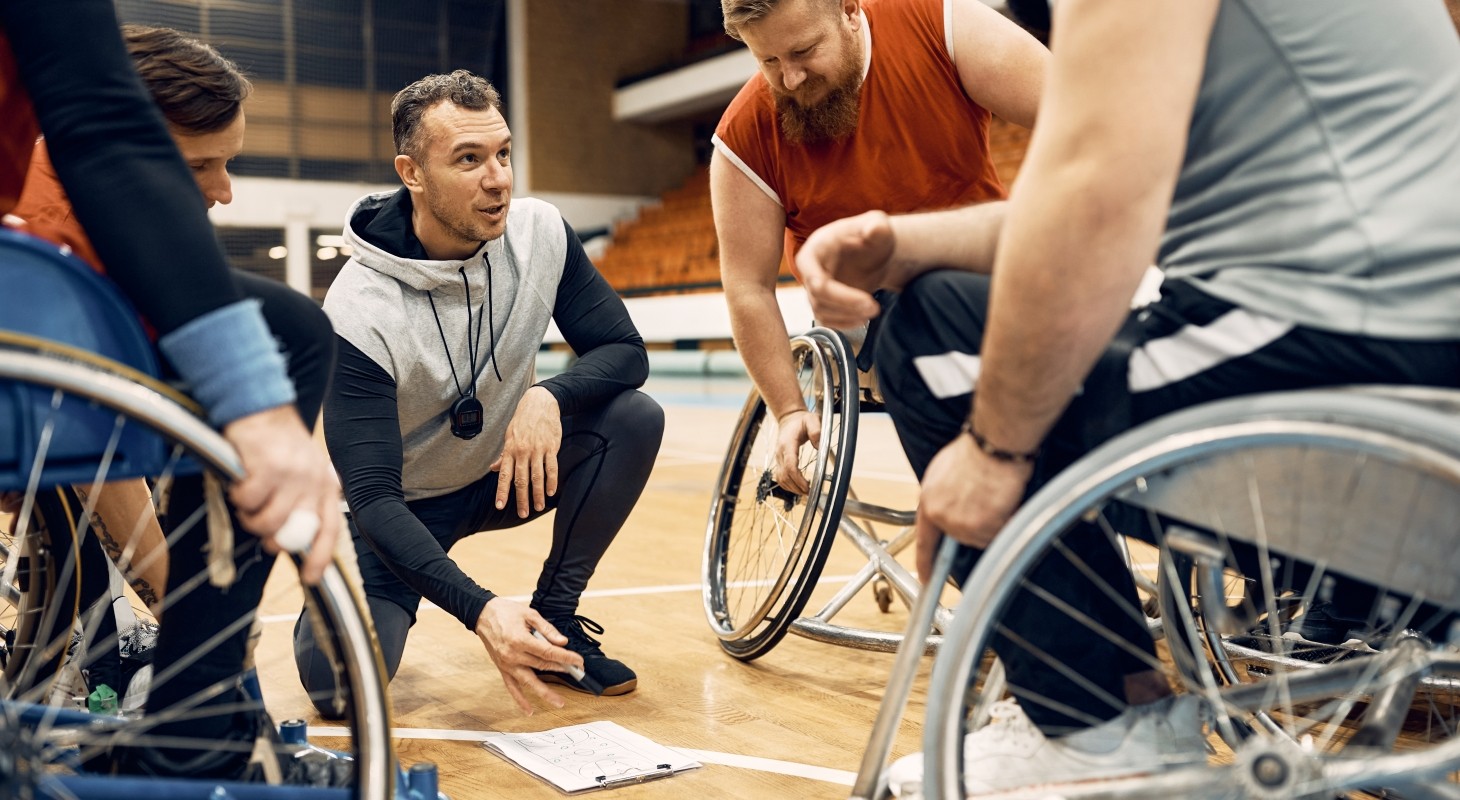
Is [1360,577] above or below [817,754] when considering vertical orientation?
above

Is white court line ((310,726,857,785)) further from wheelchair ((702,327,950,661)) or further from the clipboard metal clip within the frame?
wheelchair ((702,327,950,661))

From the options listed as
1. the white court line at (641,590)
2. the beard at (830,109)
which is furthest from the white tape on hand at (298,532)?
the white court line at (641,590)

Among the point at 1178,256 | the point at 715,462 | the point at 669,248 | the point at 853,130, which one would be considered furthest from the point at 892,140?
the point at 669,248

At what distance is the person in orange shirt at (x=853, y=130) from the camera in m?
2.02

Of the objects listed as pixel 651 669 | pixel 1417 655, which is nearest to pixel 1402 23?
pixel 1417 655

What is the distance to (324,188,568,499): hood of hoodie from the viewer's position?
6.73 ft

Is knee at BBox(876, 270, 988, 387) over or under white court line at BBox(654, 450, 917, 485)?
over

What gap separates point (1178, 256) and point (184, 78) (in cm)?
125

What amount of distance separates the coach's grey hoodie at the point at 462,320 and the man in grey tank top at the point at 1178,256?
3.77ft

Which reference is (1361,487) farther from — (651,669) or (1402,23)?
(651,669)

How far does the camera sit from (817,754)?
5.51ft

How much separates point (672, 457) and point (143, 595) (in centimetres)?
418

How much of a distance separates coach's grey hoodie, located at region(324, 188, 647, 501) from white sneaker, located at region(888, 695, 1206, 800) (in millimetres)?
1153

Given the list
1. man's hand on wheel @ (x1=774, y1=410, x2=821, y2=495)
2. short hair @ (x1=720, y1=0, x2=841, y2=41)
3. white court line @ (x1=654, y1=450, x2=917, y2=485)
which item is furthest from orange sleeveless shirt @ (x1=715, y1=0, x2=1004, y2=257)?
white court line @ (x1=654, y1=450, x2=917, y2=485)
